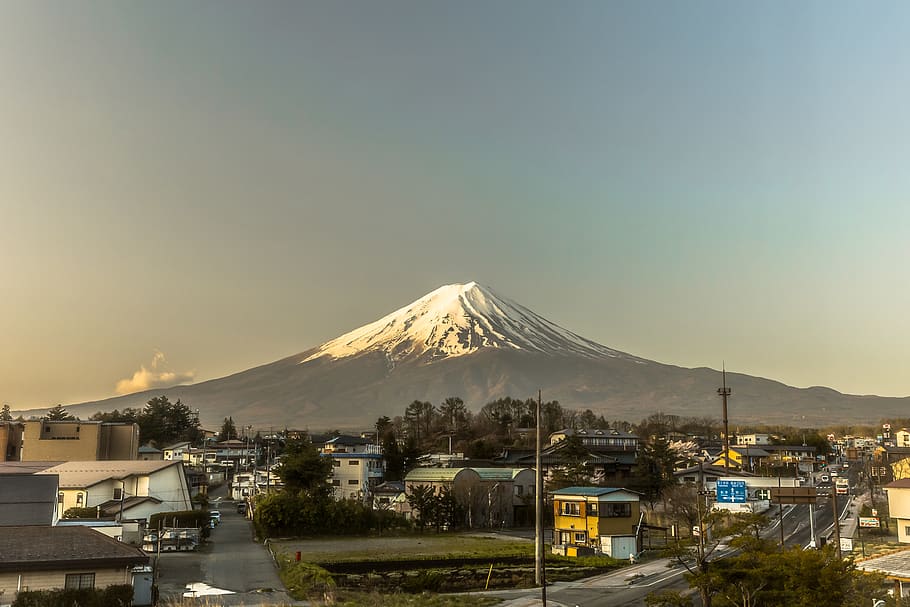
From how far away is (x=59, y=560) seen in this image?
17.6 metres

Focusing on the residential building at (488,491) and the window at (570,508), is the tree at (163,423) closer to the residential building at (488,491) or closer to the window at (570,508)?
the residential building at (488,491)

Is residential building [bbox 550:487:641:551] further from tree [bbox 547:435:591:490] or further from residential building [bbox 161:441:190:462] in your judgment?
residential building [bbox 161:441:190:462]

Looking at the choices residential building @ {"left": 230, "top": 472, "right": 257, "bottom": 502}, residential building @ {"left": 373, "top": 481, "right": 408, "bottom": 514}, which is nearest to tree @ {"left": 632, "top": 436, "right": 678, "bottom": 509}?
residential building @ {"left": 373, "top": 481, "right": 408, "bottom": 514}

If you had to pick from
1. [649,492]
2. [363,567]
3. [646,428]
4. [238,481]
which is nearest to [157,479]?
[363,567]

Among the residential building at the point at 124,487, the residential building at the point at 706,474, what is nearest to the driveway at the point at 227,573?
the residential building at the point at 124,487

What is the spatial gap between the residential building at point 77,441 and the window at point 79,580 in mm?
35541

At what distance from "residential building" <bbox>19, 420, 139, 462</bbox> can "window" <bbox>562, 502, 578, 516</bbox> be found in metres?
32.5

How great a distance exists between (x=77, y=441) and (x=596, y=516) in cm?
3599

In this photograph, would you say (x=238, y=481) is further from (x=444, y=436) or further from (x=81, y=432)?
(x=444, y=436)

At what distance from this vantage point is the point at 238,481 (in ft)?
207

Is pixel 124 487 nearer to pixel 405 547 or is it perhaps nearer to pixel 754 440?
pixel 405 547

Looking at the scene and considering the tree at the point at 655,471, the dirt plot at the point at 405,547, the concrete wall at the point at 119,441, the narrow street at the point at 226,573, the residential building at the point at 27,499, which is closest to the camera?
the narrow street at the point at 226,573

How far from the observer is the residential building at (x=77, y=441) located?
49812mm

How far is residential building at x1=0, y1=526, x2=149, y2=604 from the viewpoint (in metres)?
17.2
